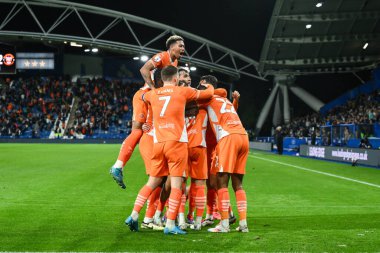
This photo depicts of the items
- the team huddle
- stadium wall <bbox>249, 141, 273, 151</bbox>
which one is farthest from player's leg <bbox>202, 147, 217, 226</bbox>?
stadium wall <bbox>249, 141, 273, 151</bbox>

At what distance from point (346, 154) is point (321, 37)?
66.9 ft

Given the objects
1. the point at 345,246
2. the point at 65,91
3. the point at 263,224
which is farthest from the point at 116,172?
the point at 65,91

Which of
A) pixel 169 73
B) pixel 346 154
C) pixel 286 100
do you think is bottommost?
pixel 346 154

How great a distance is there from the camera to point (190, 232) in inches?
275

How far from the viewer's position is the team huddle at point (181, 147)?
22.1ft

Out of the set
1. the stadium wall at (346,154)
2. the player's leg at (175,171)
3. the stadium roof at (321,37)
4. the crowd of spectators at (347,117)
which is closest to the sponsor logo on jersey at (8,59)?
the stadium roof at (321,37)

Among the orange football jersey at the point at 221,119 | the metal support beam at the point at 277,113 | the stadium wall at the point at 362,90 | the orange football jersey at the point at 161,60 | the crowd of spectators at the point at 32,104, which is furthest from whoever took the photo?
the crowd of spectators at the point at 32,104

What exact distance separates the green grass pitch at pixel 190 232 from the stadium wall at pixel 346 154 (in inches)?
248

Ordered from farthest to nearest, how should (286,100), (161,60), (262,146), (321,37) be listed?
(286,100) < (321,37) < (262,146) < (161,60)

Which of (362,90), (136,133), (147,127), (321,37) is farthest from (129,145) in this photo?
(362,90)

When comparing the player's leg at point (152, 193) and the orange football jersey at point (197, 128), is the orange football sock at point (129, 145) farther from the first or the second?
the orange football jersey at point (197, 128)

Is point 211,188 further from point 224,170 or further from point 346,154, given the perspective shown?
point 346,154

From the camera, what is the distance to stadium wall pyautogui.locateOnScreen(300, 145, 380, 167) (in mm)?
21078

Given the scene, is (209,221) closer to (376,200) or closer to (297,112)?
(376,200)
